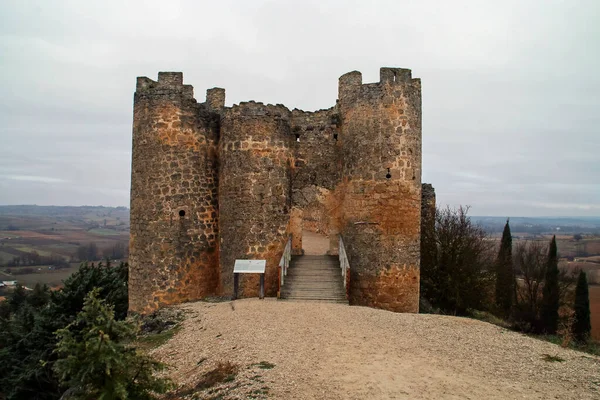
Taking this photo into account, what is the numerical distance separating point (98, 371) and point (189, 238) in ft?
33.4

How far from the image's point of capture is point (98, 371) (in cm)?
780

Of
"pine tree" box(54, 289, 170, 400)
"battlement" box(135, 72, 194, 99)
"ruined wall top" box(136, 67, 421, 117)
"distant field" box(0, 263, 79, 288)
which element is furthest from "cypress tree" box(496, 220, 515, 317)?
"distant field" box(0, 263, 79, 288)

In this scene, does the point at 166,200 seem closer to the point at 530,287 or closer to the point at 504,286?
the point at 504,286

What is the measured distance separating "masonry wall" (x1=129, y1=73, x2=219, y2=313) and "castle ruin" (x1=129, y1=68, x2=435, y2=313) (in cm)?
4

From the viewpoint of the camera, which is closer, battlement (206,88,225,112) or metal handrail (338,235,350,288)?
metal handrail (338,235,350,288)

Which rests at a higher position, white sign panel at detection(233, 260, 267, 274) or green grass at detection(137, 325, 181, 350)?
white sign panel at detection(233, 260, 267, 274)

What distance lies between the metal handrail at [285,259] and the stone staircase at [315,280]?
23 centimetres

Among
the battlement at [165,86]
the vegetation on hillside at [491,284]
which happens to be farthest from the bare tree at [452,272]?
the battlement at [165,86]

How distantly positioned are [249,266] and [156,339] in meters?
4.05

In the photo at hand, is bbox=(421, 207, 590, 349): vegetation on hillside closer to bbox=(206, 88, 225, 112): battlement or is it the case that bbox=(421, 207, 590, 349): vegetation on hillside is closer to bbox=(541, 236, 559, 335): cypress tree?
bbox=(541, 236, 559, 335): cypress tree

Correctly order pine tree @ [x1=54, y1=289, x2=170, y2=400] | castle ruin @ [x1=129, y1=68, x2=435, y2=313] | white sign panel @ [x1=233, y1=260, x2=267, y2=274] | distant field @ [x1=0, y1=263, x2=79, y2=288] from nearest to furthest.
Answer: pine tree @ [x1=54, y1=289, x2=170, y2=400], white sign panel @ [x1=233, y1=260, x2=267, y2=274], castle ruin @ [x1=129, y1=68, x2=435, y2=313], distant field @ [x1=0, y1=263, x2=79, y2=288]

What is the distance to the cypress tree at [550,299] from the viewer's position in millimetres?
29406

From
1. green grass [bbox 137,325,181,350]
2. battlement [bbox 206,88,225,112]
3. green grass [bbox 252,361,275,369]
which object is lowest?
green grass [bbox 137,325,181,350]

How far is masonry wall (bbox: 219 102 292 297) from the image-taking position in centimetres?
1766
